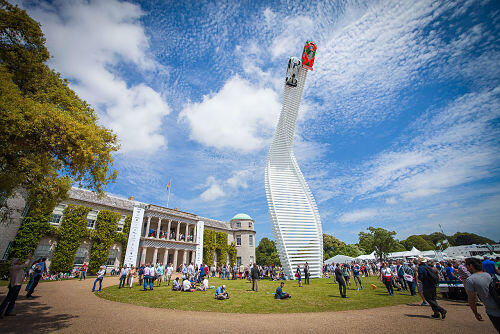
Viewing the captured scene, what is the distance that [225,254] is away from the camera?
3853cm

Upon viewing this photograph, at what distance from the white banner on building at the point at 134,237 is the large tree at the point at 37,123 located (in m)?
18.5

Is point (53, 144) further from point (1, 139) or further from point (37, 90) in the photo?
point (37, 90)

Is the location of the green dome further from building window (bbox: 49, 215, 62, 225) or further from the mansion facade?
building window (bbox: 49, 215, 62, 225)

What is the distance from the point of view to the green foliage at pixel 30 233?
20109mm

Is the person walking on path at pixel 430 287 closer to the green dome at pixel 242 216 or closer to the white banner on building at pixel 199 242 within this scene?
the white banner on building at pixel 199 242

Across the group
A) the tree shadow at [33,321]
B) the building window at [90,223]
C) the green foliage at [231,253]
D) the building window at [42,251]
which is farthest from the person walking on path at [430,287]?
the green foliage at [231,253]

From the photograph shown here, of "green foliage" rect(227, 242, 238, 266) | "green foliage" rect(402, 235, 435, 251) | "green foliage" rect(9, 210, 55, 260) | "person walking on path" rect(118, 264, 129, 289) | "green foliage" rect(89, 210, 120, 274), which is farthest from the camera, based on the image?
"green foliage" rect(402, 235, 435, 251)

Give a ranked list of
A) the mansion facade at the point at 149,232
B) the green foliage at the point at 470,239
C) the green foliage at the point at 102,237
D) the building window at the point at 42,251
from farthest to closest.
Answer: the green foliage at the point at 470,239, the green foliage at the point at 102,237, the mansion facade at the point at 149,232, the building window at the point at 42,251

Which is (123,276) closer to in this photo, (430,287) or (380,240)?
(430,287)

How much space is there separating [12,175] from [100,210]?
21.3 m

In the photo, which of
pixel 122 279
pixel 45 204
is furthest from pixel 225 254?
pixel 45 204

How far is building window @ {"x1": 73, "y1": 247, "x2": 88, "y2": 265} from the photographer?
2364 cm

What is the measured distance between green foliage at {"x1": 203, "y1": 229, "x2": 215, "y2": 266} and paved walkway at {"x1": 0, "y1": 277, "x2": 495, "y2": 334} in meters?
28.8

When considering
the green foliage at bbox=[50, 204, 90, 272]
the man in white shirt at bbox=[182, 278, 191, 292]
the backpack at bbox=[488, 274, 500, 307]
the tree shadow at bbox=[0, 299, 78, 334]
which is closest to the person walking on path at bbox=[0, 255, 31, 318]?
the tree shadow at bbox=[0, 299, 78, 334]
